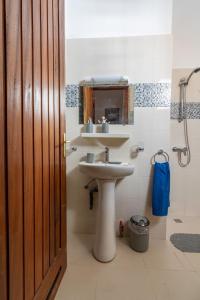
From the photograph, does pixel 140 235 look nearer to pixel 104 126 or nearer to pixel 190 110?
pixel 104 126

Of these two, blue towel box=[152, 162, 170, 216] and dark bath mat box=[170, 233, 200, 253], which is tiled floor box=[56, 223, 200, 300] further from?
blue towel box=[152, 162, 170, 216]

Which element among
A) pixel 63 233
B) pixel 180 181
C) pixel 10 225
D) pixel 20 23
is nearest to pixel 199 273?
pixel 63 233

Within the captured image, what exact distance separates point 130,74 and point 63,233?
1.62m

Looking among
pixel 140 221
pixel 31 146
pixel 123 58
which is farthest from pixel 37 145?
pixel 123 58

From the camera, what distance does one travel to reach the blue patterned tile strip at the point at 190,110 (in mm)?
2648

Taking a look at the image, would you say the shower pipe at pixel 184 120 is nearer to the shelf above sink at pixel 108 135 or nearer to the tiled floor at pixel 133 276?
the shelf above sink at pixel 108 135

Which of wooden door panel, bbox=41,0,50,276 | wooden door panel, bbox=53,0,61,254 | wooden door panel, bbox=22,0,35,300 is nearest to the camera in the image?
wooden door panel, bbox=22,0,35,300

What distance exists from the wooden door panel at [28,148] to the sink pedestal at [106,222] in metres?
0.82

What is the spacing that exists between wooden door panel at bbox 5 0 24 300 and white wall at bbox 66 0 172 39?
1445mm

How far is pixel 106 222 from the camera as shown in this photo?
5.88 ft

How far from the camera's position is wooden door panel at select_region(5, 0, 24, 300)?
0.81m

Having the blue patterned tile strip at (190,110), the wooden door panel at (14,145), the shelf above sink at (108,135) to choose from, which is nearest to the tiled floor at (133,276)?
the wooden door panel at (14,145)

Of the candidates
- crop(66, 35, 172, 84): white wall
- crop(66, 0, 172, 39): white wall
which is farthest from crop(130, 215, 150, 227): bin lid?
crop(66, 0, 172, 39): white wall

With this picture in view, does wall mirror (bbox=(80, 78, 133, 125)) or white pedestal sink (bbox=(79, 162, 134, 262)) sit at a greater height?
wall mirror (bbox=(80, 78, 133, 125))
